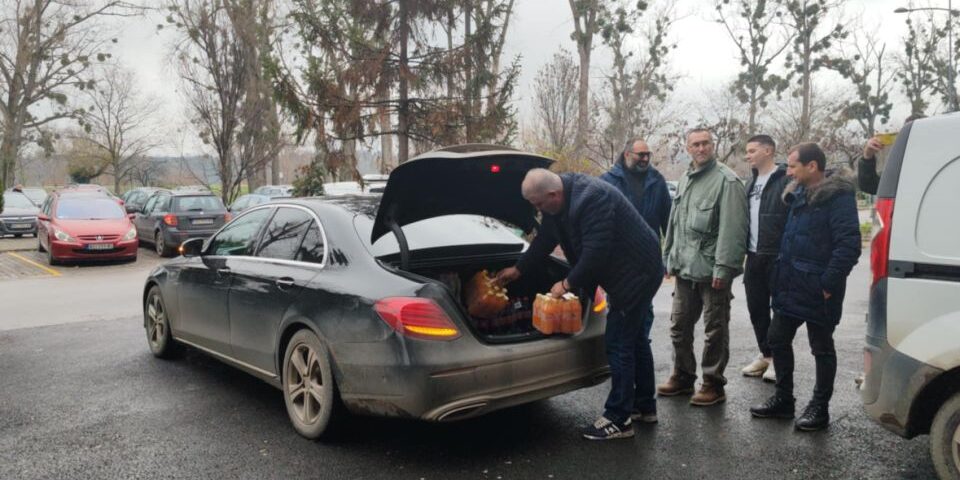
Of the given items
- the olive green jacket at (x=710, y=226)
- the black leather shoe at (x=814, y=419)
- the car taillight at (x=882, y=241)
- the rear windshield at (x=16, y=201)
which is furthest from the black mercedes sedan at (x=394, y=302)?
the rear windshield at (x=16, y=201)

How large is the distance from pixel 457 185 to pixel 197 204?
1344 centimetres

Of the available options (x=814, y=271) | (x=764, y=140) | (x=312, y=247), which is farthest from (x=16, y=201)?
(x=814, y=271)

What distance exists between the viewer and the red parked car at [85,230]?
1389 cm

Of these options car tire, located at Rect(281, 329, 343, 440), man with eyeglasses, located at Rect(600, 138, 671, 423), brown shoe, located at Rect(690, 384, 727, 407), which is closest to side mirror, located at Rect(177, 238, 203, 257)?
car tire, located at Rect(281, 329, 343, 440)

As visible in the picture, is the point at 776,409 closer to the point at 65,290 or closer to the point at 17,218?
the point at 65,290

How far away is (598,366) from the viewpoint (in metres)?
4.32

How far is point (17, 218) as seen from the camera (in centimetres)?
2106

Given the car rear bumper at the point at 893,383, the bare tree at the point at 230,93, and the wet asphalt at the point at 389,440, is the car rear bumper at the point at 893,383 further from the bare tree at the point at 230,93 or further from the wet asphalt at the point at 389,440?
the bare tree at the point at 230,93

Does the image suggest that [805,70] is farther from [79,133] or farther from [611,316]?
[79,133]

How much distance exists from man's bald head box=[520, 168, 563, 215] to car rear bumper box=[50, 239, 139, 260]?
12769mm

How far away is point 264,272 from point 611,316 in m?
2.31

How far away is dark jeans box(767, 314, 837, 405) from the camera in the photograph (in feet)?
14.2

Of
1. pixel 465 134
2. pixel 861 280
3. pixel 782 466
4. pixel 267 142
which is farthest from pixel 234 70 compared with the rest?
pixel 782 466

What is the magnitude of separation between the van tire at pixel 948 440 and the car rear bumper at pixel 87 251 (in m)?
14.6
